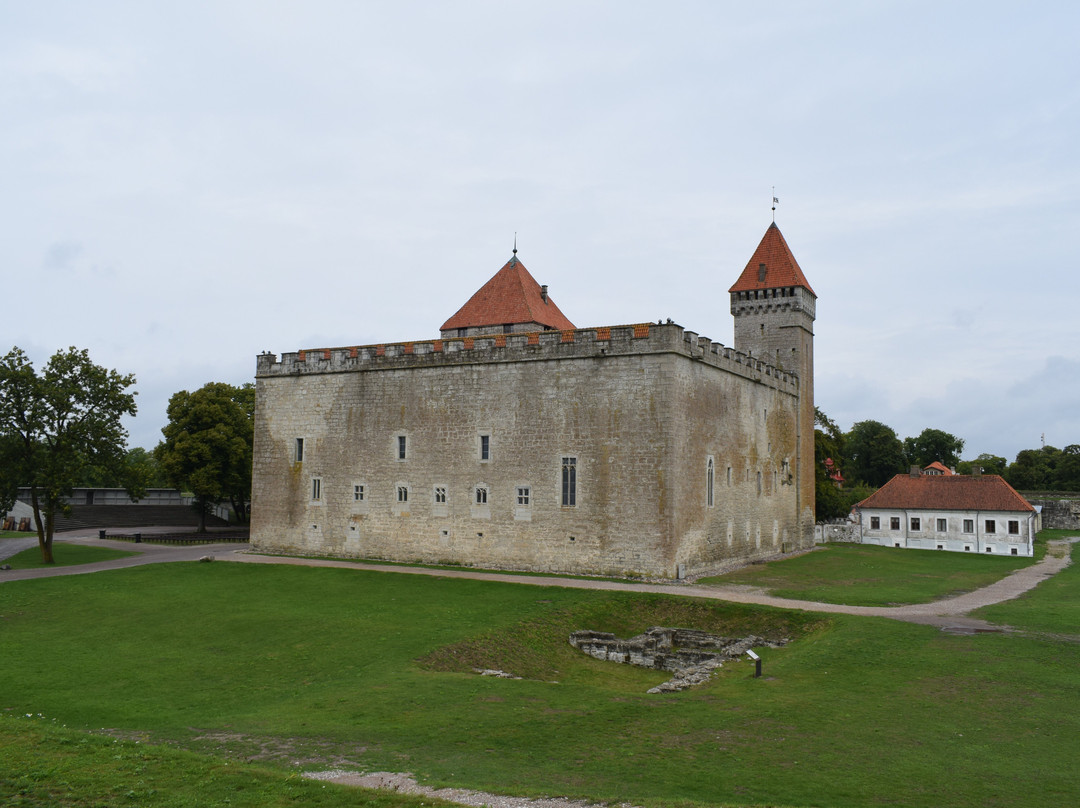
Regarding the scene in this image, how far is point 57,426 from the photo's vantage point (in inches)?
1357

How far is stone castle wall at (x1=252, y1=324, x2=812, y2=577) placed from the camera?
3012 cm

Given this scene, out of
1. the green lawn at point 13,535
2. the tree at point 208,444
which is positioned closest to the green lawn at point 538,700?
the tree at point 208,444

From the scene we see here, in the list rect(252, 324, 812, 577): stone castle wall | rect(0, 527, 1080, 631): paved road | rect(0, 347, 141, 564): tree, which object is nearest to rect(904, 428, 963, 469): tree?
rect(0, 527, 1080, 631): paved road

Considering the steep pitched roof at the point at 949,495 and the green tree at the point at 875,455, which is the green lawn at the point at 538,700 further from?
the green tree at the point at 875,455

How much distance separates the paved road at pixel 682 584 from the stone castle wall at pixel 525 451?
163cm

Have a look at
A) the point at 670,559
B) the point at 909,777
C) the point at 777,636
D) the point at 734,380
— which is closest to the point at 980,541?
the point at 734,380

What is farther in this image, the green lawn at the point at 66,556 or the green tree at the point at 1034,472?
the green tree at the point at 1034,472

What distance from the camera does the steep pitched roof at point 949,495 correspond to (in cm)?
4641

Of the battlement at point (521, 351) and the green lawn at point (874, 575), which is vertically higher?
the battlement at point (521, 351)

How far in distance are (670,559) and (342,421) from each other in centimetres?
1650

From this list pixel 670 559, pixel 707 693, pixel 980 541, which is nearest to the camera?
pixel 707 693

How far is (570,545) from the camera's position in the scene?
102 feet

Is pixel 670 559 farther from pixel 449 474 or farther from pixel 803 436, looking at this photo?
pixel 803 436

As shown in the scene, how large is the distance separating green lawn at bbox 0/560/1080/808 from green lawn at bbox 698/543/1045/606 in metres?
4.20
